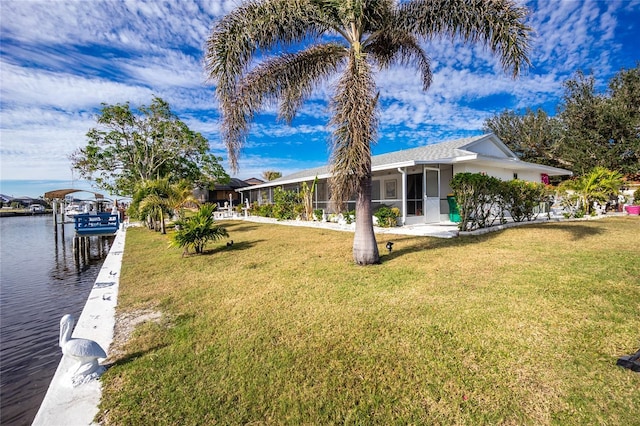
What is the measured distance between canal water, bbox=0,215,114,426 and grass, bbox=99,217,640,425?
3.23ft

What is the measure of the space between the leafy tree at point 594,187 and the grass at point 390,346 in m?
11.5

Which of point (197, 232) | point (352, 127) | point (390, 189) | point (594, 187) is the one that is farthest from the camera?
point (390, 189)

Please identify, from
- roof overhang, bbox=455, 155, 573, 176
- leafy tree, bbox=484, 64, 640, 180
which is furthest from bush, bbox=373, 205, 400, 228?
leafy tree, bbox=484, 64, 640, 180

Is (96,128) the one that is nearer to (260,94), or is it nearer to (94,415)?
(260,94)

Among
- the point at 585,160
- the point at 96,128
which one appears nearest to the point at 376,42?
the point at 96,128

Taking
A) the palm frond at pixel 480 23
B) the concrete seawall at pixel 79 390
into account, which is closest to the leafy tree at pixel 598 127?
the palm frond at pixel 480 23

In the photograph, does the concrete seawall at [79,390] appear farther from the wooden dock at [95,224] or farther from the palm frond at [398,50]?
the wooden dock at [95,224]

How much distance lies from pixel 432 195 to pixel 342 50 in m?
9.83

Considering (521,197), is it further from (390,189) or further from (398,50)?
(398,50)

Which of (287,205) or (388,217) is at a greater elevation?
(287,205)

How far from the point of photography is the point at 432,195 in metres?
15.2

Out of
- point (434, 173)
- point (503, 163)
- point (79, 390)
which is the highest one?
point (503, 163)

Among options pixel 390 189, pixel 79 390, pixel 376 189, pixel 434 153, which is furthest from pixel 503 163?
pixel 79 390

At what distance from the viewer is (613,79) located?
2416cm
